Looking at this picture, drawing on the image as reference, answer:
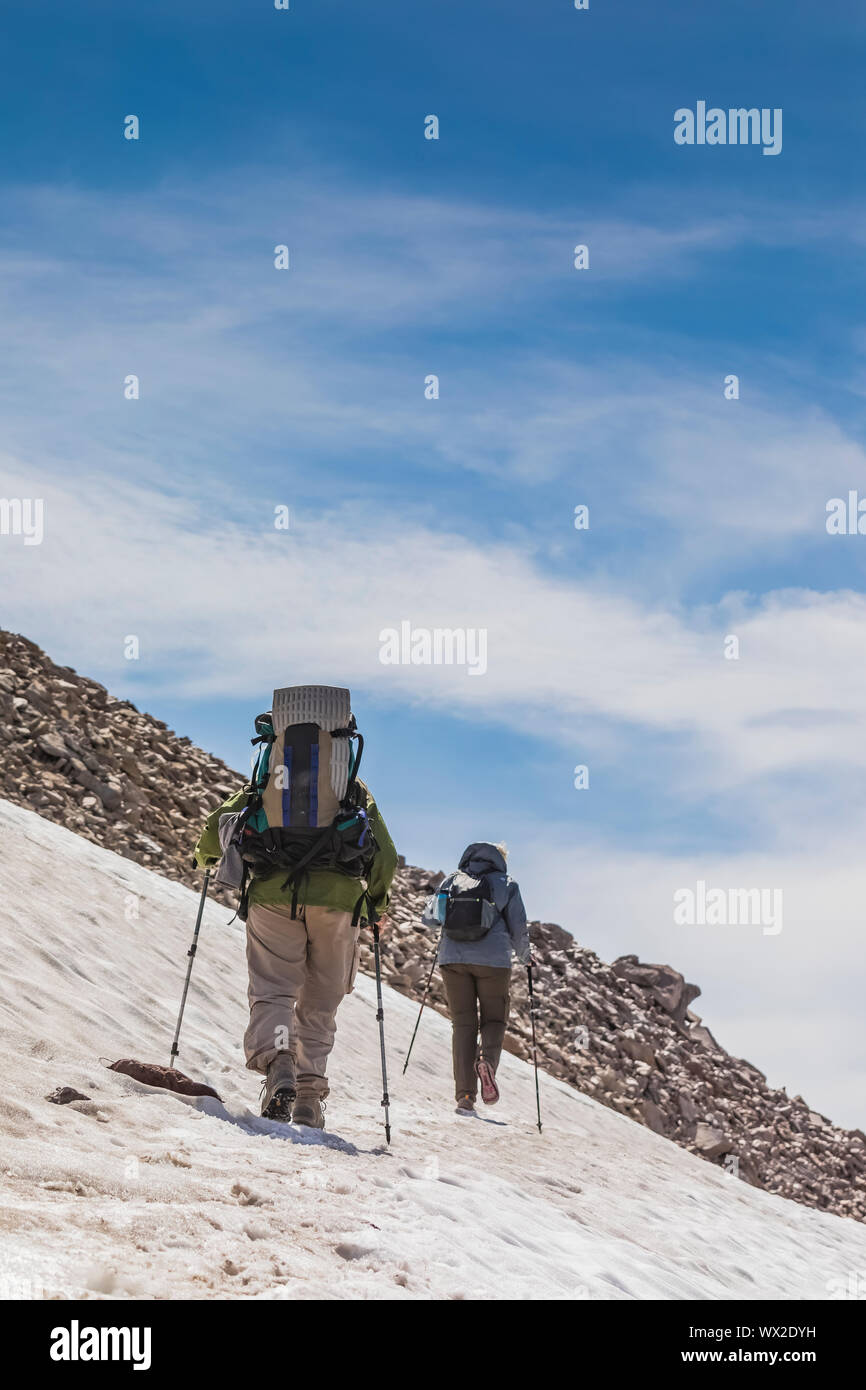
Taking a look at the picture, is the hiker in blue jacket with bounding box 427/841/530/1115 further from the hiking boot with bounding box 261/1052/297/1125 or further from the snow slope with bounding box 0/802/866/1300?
the hiking boot with bounding box 261/1052/297/1125

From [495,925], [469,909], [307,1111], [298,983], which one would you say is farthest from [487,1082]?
[298,983]

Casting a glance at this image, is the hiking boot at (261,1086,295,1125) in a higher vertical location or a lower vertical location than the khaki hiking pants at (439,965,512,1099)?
lower

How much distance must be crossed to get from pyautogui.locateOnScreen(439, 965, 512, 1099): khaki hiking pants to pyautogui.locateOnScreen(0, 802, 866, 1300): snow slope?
0.60 m

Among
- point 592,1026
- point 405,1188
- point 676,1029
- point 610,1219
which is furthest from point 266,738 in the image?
point 676,1029

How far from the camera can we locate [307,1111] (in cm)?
841

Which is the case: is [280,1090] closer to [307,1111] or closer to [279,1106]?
[279,1106]

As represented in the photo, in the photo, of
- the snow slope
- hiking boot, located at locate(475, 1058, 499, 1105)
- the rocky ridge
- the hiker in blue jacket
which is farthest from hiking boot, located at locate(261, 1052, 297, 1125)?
the rocky ridge

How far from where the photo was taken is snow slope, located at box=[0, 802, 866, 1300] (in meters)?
4.78

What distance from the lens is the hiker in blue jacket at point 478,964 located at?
12.5m

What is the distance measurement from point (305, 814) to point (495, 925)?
4.51m

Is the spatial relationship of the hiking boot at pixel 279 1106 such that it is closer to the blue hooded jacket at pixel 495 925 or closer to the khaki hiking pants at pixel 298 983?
the khaki hiking pants at pixel 298 983

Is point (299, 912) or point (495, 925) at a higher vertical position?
point (495, 925)
